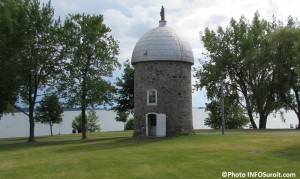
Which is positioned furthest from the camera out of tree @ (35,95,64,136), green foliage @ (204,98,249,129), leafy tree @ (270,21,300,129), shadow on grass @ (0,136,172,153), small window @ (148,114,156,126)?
green foliage @ (204,98,249,129)

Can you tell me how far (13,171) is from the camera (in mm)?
16609

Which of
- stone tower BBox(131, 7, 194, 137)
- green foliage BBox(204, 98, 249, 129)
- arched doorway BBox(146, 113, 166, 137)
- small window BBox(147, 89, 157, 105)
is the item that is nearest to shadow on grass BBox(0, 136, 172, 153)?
arched doorway BBox(146, 113, 166, 137)

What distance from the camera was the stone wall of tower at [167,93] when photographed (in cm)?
3431

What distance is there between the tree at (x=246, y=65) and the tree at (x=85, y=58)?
16358 millimetres

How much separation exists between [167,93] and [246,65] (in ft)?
56.6

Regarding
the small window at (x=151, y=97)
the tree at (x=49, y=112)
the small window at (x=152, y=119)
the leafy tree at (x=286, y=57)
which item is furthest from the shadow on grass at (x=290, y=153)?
the tree at (x=49, y=112)

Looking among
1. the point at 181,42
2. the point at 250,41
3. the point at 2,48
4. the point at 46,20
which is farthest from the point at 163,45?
the point at 250,41

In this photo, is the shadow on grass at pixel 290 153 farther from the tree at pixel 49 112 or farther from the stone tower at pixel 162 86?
the tree at pixel 49 112

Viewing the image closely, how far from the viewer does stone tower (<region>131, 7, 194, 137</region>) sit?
3428 centimetres

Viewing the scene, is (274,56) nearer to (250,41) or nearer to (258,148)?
(250,41)

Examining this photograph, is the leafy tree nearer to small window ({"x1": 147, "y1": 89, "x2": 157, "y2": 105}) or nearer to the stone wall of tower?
the stone wall of tower

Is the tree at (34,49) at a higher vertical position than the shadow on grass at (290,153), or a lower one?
higher

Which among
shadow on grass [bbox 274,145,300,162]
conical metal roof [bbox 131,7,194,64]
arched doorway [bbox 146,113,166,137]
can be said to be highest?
conical metal roof [bbox 131,7,194,64]

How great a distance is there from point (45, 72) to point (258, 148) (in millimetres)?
23739
